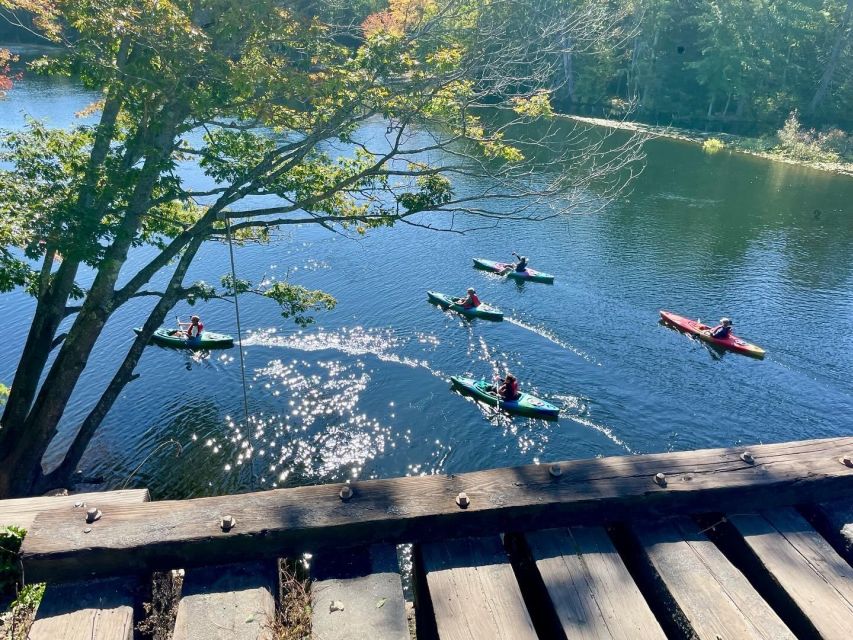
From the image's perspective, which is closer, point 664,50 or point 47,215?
point 47,215

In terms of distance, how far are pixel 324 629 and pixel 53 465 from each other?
17.5 metres

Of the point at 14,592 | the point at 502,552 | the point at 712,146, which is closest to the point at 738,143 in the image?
the point at 712,146

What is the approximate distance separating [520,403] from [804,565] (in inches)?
632

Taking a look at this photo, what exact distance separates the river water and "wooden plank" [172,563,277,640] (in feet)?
44.3

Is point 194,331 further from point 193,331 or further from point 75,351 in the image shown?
point 75,351

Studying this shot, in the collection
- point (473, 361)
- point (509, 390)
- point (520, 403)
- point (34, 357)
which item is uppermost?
point (34, 357)

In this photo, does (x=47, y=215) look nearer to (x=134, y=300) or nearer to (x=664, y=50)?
(x=134, y=300)

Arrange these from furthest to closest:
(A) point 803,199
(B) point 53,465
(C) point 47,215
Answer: (A) point 803,199 < (B) point 53,465 < (C) point 47,215

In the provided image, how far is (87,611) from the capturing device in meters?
3.52

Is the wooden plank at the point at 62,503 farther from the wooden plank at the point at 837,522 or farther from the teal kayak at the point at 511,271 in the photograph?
the teal kayak at the point at 511,271

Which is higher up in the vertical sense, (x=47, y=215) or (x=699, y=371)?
(x=47, y=215)

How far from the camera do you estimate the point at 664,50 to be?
64.8 metres

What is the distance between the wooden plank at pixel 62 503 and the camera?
161 inches

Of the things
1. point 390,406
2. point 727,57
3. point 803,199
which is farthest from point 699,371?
point 727,57
